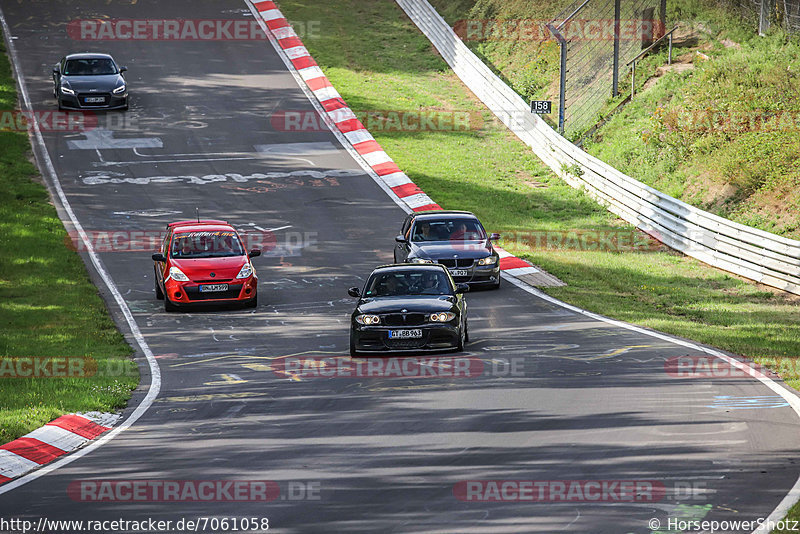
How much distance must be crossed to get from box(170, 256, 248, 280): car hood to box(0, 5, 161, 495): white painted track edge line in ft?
4.62

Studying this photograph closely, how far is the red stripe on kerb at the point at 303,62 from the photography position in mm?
44031

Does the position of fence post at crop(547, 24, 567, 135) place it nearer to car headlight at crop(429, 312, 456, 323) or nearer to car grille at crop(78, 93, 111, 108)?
car grille at crop(78, 93, 111, 108)

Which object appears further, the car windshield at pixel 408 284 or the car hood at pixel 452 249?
the car hood at pixel 452 249

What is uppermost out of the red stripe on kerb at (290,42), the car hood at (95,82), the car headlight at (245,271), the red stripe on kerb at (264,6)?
the red stripe on kerb at (264,6)

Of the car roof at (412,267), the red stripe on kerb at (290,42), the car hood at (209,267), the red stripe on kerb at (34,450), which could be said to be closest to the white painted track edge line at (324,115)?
the red stripe on kerb at (290,42)

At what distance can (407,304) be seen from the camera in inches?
662

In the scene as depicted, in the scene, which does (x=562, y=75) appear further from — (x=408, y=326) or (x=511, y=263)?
(x=408, y=326)

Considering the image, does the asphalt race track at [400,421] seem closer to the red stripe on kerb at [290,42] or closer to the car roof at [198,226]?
the car roof at [198,226]

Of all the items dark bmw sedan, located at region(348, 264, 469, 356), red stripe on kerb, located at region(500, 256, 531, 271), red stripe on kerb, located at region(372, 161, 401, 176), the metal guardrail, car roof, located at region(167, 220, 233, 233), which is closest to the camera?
dark bmw sedan, located at region(348, 264, 469, 356)

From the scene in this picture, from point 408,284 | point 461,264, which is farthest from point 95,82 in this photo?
point 408,284

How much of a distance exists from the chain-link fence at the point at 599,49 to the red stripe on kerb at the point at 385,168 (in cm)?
585

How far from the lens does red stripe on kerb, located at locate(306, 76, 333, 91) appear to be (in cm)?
4172

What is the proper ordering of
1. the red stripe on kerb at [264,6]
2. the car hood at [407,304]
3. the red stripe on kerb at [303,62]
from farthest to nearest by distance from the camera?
the red stripe on kerb at [264,6], the red stripe on kerb at [303,62], the car hood at [407,304]

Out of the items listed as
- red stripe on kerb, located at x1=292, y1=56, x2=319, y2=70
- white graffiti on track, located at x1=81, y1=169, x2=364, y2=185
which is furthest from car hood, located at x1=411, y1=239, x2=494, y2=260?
red stripe on kerb, located at x1=292, y1=56, x2=319, y2=70
